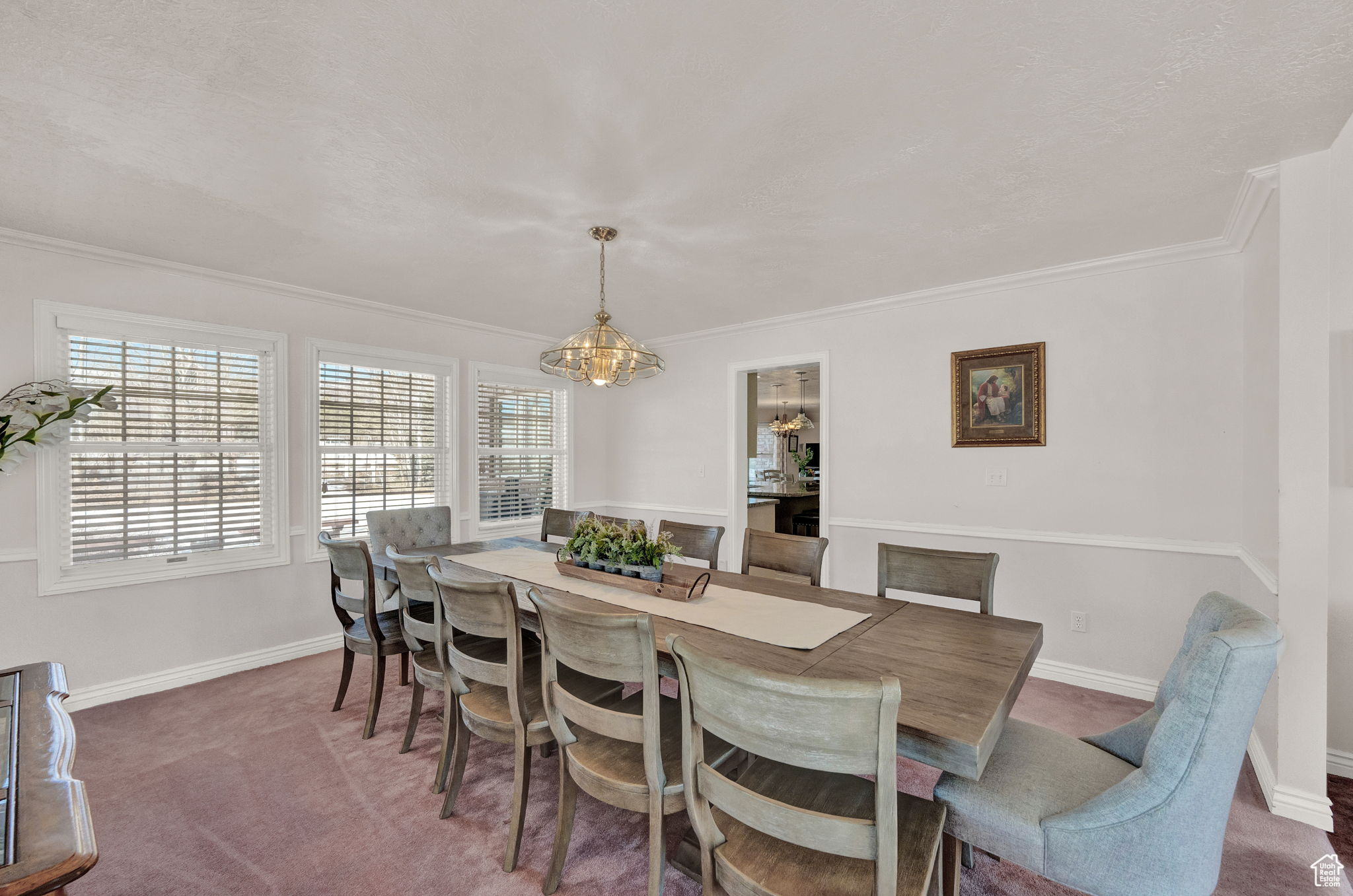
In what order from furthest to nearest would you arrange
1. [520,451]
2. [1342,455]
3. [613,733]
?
[520,451]
[1342,455]
[613,733]

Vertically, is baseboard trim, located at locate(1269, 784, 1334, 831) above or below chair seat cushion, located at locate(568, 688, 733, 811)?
below

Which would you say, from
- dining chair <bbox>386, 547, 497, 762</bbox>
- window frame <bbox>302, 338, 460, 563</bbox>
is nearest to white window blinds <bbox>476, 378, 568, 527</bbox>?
window frame <bbox>302, 338, 460, 563</bbox>

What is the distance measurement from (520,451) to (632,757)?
3872 mm

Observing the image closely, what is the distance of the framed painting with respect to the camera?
3.46 m

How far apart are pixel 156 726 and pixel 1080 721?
4.68 metres

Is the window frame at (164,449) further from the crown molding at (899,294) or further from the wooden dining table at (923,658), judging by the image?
the wooden dining table at (923,658)

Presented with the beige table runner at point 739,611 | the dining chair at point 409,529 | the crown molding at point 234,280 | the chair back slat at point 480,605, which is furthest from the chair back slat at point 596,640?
the crown molding at point 234,280

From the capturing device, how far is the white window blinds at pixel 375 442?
4016 mm

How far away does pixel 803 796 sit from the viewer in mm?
1435

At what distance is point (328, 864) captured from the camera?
6.22 ft

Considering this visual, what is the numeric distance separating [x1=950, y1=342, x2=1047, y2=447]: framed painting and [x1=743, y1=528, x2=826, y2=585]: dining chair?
156cm

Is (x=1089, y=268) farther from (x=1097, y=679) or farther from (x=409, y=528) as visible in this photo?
(x=409, y=528)

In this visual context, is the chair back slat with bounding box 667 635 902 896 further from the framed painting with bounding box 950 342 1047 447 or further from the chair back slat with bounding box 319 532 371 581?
the framed painting with bounding box 950 342 1047 447

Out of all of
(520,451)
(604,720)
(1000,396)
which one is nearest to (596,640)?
(604,720)
